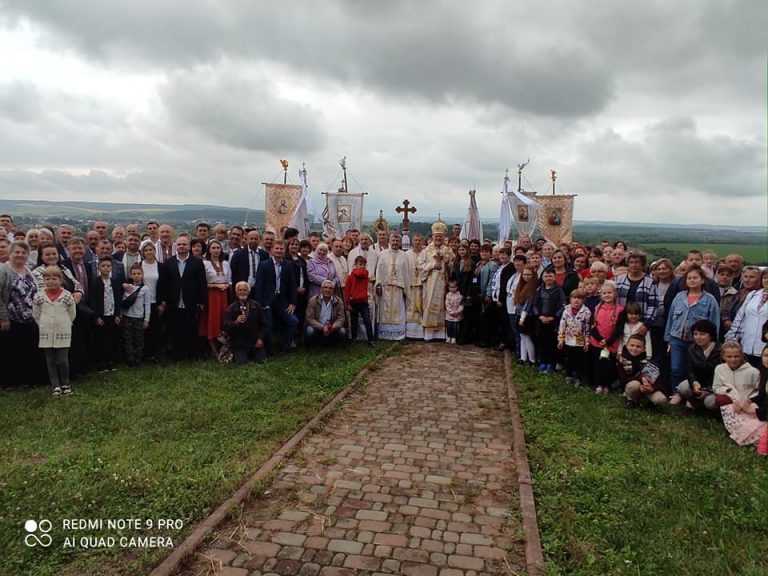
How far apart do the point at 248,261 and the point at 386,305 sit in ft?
10.2

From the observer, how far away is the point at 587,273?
865 centimetres

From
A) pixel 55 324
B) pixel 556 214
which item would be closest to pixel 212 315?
pixel 55 324

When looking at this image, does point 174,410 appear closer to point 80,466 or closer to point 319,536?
point 80,466

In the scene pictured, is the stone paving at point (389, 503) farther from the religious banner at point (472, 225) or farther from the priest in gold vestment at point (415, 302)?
the religious banner at point (472, 225)

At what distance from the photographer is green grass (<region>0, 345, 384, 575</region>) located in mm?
3658

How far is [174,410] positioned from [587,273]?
6.50 meters

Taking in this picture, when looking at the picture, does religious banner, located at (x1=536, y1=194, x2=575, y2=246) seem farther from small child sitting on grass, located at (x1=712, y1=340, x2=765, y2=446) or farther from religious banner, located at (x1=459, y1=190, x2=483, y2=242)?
small child sitting on grass, located at (x1=712, y1=340, x2=765, y2=446)

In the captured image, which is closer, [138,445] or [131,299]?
[138,445]

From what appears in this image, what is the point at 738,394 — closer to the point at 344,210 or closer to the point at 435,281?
the point at 435,281

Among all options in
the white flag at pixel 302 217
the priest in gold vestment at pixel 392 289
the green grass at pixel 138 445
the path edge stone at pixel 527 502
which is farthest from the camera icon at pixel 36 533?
the white flag at pixel 302 217

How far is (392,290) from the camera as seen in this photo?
10719 millimetres

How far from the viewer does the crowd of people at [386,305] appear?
249 inches

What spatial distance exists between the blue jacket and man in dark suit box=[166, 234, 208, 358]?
263 inches

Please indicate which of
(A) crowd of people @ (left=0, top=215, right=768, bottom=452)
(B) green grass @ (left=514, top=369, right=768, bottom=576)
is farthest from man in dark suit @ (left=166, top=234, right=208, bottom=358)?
(B) green grass @ (left=514, top=369, right=768, bottom=576)
